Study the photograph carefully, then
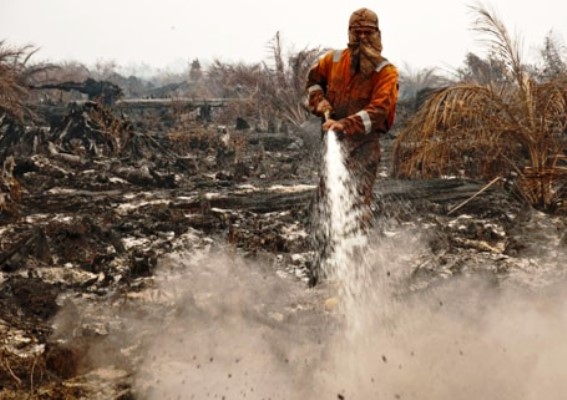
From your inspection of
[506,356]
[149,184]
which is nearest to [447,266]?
[506,356]

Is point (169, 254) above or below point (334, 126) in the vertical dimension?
below

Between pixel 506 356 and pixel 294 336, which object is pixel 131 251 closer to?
pixel 294 336

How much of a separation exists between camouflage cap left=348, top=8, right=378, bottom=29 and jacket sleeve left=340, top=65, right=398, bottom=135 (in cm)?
30

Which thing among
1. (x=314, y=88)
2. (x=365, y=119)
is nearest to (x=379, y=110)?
(x=365, y=119)

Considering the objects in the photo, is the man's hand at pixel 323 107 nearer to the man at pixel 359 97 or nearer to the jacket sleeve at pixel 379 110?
the man at pixel 359 97

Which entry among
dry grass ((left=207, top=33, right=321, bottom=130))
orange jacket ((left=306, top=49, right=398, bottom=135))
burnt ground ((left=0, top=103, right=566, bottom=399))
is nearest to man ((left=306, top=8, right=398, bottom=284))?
orange jacket ((left=306, top=49, right=398, bottom=135))

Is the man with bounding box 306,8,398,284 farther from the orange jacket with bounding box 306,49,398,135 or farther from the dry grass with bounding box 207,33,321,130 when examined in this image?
the dry grass with bounding box 207,33,321,130

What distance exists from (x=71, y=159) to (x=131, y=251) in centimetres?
449

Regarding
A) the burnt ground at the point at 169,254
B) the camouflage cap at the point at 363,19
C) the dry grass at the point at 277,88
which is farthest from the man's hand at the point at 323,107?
the dry grass at the point at 277,88

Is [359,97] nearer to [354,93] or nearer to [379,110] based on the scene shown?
[354,93]

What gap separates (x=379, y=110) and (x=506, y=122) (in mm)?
2775

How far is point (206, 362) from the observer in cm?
272

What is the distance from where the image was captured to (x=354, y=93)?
3549mm

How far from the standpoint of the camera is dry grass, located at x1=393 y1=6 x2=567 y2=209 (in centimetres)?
518
